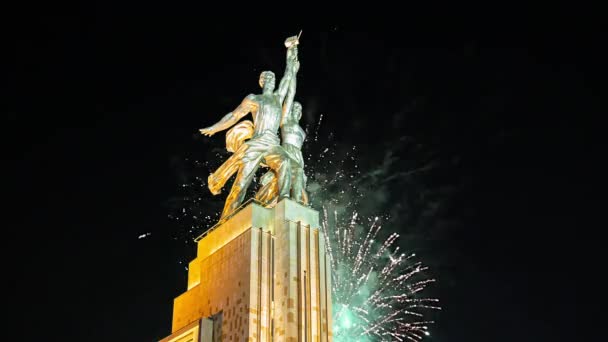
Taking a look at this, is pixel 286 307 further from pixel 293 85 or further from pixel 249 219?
pixel 293 85

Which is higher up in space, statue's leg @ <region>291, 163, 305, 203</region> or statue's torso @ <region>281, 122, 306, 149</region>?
statue's torso @ <region>281, 122, 306, 149</region>

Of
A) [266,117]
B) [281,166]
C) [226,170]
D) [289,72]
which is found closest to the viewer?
[281,166]

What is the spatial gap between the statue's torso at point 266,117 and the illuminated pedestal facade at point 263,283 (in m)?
3.23

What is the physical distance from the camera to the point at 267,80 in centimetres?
2416

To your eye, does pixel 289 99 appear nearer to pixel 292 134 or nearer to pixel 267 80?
pixel 267 80

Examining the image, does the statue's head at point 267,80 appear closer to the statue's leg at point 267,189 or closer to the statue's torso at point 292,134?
the statue's torso at point 292,134

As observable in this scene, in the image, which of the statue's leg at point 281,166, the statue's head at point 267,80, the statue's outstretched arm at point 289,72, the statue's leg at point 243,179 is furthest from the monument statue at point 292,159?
the statue's head at point 267,80

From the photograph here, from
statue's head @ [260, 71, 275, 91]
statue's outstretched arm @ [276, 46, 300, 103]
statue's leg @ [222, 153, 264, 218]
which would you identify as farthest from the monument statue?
statue's head @ [260, 71, 275, 91]

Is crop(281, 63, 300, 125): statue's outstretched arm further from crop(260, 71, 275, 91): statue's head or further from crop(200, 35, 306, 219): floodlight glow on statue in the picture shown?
crop(260, 71, 275, 91): statue's head

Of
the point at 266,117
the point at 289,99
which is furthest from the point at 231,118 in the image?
the point at 289,99

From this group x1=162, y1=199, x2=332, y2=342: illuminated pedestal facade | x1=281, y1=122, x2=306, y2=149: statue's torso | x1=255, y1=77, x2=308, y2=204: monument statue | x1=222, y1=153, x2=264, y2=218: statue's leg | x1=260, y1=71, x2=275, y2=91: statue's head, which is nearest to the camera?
x1=162, y1=199, x2=332, y2=342: illuminated pedestal facade

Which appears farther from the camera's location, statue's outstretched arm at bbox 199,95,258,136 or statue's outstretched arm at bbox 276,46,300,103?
statue's outstretched arm at bbox 276,46,300,103

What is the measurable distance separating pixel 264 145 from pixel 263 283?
5.03 m

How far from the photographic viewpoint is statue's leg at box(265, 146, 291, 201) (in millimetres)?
22000
